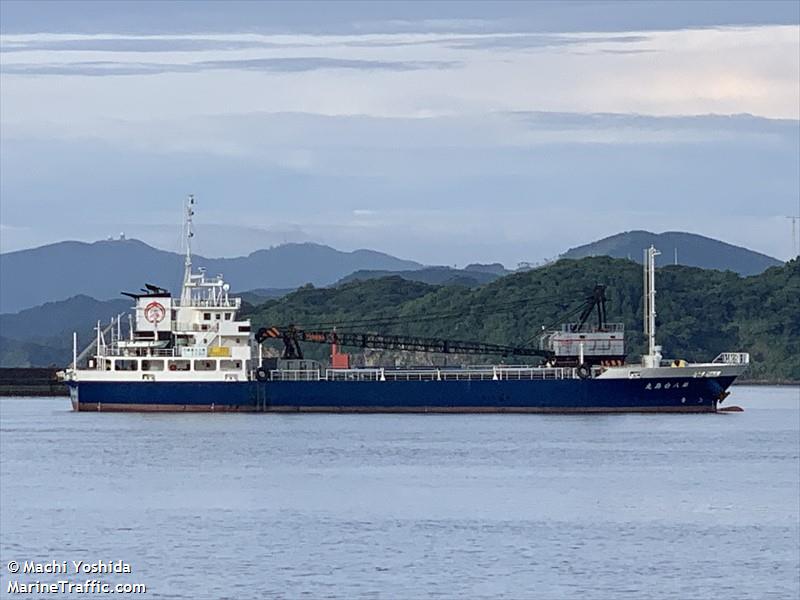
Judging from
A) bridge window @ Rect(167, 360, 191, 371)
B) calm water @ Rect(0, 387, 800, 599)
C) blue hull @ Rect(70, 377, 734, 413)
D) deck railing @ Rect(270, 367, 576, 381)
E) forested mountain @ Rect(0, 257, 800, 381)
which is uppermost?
forested mountain @ Rect(0, 257, 800, 381)

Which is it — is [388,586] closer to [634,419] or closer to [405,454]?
[405,454]

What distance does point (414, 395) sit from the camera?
88.7 metres

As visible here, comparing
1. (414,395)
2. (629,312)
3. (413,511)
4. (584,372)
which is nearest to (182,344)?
(414,395)

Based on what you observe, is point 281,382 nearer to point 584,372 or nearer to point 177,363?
point 177,363

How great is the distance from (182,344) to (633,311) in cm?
10009

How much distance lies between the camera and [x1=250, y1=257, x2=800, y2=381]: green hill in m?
176

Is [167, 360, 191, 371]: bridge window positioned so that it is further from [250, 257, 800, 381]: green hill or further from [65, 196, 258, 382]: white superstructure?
[250, 257, 800, 381]: green hill

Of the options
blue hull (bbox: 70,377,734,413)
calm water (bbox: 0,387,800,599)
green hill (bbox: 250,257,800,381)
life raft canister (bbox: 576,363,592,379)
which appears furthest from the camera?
green hill (bbox: 250,257,800,381)

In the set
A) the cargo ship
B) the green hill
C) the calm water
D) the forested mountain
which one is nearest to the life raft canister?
the cargo ship

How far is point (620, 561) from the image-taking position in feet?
121

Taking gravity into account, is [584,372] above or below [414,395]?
above

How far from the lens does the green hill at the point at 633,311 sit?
576ft

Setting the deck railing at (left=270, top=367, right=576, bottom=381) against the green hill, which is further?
the green hill

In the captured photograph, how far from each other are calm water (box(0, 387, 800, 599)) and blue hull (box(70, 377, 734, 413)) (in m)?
12.0
